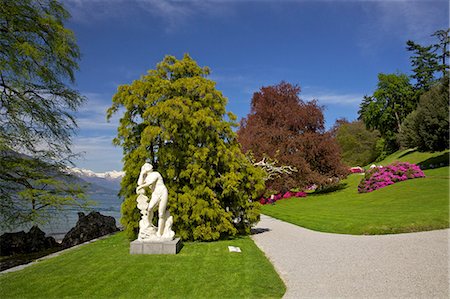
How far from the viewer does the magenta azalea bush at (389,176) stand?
22.2 meters

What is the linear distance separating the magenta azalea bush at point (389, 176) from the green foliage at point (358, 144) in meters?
28.2

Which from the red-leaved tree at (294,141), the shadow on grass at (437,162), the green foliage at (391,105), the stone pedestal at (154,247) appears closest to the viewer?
the stone pedestal at (154,247)

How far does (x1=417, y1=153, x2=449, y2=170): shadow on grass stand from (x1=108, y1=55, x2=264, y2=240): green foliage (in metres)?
22.7

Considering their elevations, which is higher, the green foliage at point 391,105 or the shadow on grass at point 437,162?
the green foliage at point 391,105

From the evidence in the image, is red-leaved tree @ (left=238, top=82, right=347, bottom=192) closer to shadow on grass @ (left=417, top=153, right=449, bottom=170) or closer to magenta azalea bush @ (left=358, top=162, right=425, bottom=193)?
magenta azalea bush @ (left=358, top=162, right=425, bottom=193)

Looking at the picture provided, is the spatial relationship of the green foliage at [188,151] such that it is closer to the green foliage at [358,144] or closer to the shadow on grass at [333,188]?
the shadow on grass at [333,188]

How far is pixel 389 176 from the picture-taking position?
2267 centimetres

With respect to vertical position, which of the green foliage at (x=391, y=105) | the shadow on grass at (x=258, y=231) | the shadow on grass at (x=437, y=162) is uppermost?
the green foliage at (x=391, y=105)

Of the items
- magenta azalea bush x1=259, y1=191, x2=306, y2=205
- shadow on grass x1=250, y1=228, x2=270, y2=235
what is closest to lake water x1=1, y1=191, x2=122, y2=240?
shadow on grass x1=250, y1=228, x2=270, y2=235

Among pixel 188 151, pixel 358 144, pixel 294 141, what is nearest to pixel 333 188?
pixel 294 141

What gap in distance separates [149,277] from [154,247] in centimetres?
228

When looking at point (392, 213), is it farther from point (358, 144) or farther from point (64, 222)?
point (358, 144)

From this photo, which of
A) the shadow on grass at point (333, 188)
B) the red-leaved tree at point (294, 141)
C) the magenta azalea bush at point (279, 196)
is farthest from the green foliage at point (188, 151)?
the shadow on grass at point (333, 188)

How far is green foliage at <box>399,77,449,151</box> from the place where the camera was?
945 inches
